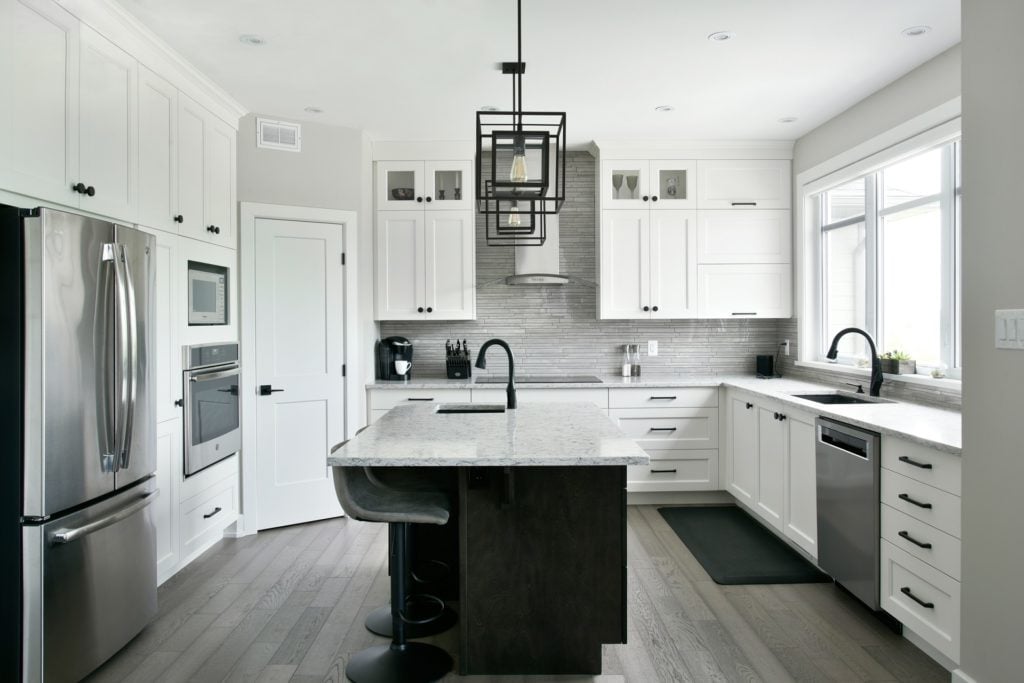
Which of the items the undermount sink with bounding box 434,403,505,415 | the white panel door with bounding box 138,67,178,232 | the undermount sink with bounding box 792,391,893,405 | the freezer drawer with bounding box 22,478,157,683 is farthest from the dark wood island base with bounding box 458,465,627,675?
the white panel door with bounding box 138,67,178,232

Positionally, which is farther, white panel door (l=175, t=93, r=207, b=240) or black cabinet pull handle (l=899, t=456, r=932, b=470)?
white panel door (l=175, t=93, r=207, b=240)

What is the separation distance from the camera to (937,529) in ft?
7.50

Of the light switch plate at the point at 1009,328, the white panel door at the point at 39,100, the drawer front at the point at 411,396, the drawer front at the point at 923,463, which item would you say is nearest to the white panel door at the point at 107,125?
the white panel door at the point at 39,100

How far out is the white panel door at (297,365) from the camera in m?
3.99

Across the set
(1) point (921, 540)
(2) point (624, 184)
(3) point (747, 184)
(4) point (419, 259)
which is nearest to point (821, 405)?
(1) point (921, 540)

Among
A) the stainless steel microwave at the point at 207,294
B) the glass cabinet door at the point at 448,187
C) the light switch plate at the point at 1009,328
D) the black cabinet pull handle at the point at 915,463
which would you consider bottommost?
the black cabinet pull handle at the point at 915,463

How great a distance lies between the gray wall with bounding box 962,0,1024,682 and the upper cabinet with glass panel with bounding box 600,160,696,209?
8.55 ft

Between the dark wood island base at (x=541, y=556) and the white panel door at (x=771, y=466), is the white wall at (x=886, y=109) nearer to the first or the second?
the white panel door at (x=771, y=466)

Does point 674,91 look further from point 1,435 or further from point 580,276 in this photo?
point 1,435

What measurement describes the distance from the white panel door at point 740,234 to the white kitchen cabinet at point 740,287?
0.25 ft

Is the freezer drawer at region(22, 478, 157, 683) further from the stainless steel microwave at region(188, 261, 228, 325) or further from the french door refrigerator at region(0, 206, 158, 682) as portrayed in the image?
the stainless steel microwave at region(188, 261, 228, 325)

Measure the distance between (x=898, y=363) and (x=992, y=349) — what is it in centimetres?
162

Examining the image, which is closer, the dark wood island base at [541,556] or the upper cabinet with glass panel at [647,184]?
the dark wood island base at [541,556]

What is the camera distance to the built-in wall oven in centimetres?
331
